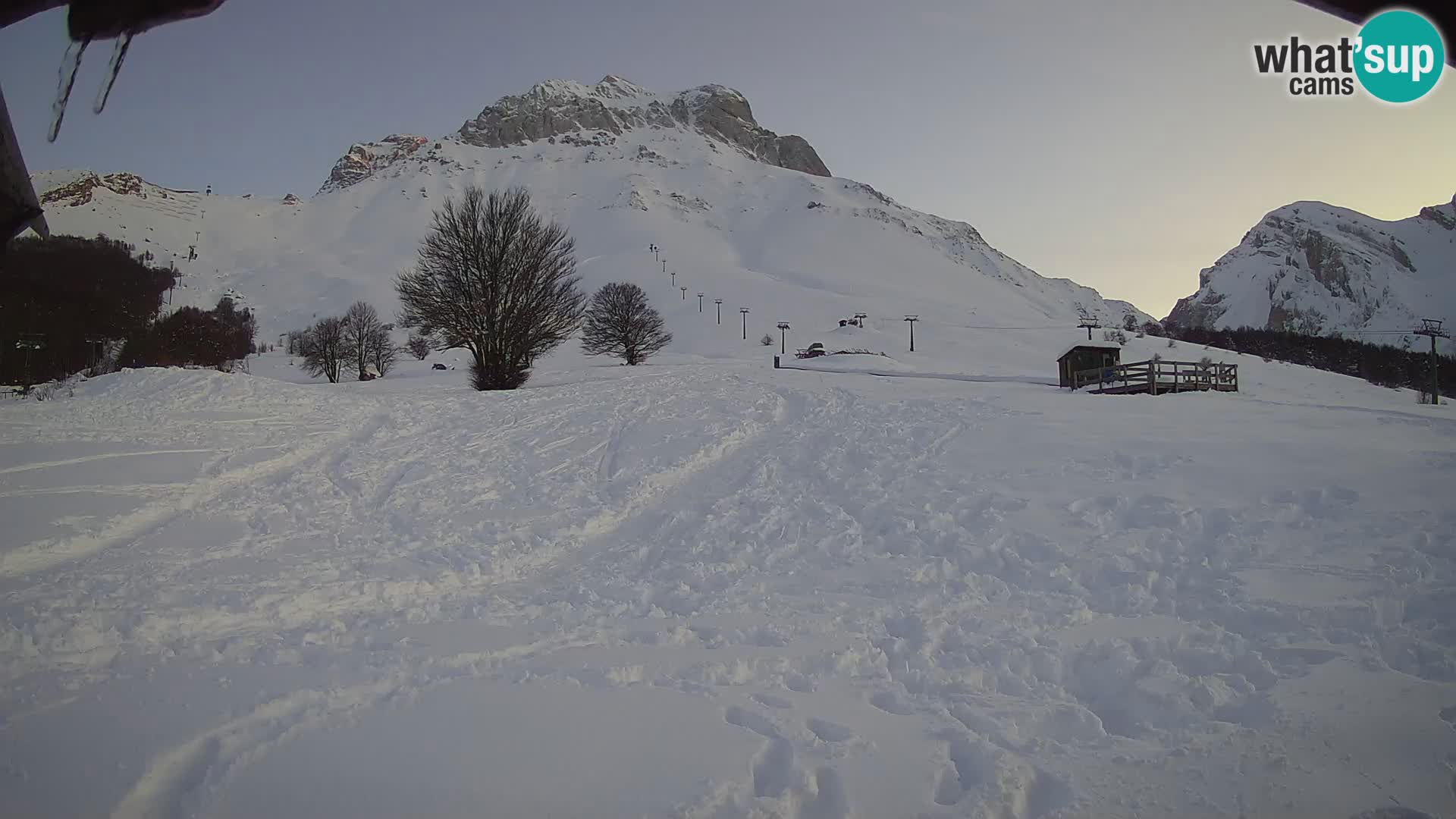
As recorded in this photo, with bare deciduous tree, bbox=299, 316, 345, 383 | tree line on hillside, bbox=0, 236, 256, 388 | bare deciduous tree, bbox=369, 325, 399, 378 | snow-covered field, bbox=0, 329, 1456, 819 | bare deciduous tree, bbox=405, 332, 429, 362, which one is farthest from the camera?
bare deciduous tree, bbox=405, 332, 429, 362

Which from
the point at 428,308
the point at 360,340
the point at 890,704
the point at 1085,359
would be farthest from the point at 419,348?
the point at 890,704

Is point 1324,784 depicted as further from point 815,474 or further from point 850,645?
point 815,474

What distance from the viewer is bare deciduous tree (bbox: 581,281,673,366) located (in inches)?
2126

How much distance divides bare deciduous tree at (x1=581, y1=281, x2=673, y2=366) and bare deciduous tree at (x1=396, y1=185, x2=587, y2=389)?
24.8 m

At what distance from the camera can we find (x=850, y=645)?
613 centimetres

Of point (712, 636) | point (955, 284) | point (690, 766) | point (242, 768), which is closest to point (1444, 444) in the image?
point (712, 636)

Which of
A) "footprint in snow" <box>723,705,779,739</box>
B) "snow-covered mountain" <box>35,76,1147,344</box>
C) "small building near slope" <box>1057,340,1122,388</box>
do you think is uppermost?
"snow-covered mountain" <box>35,76,1147,344</box>

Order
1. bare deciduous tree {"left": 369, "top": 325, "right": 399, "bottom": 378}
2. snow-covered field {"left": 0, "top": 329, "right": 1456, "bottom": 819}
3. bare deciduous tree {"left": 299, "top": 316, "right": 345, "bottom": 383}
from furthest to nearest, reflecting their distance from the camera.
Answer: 1. bare deciduous tree {"left": 369, "top": 325, "right": 399, "bottom": 378}
2. bare deciduous tree {"left": 299, "top": 316, "right": 345, "bottom": 383}
3. snow-covered field {"left": 0, "top": 329, "right": 1456, "bottom": 819}

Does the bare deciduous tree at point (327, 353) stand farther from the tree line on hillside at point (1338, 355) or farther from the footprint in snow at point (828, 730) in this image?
the tree line on hillside at point (1338, 355)

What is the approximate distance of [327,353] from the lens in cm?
5634

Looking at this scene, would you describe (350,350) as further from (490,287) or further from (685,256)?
(685,256)

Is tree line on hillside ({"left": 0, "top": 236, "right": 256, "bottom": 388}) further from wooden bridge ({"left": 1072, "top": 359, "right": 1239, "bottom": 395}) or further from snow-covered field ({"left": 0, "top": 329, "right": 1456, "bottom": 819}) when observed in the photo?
wooden bridge ({"left": 1072, "top": 359, "right": 1239, "bottom": 395})

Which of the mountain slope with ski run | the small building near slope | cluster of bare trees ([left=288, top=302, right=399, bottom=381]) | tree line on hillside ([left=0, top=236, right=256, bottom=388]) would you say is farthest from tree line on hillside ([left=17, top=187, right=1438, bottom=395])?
the small building near slope

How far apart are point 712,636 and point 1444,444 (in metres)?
12.8
